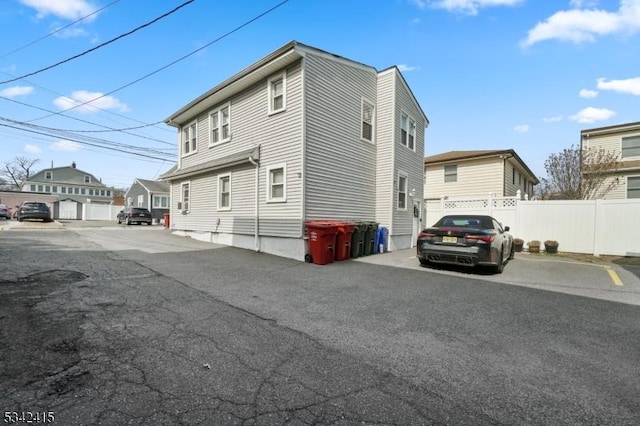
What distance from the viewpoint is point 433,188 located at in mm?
22438

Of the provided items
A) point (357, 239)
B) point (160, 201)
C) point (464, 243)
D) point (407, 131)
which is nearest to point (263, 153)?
point (357, 239)

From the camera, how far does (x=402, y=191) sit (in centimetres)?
1503

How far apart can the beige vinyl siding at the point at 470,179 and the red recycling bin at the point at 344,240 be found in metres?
12.1

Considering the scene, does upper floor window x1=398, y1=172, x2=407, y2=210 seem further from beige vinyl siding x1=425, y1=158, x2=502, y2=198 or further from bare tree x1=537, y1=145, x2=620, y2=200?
bare tree x1=537, y1=145, x2=620, y2=200

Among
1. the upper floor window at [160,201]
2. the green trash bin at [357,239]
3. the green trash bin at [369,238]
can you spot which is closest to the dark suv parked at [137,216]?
the upper floor window at [160,201]

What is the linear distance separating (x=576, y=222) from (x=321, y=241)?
10631 mm

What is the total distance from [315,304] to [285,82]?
8434 millimetres

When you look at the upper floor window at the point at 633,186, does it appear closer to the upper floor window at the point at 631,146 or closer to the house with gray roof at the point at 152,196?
the upper floor window at the point at 631,146

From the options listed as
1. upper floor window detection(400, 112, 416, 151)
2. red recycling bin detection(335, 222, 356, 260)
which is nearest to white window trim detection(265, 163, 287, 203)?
red recycling bin detection(335, 222, 356, 260)

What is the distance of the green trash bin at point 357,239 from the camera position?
11.3 m

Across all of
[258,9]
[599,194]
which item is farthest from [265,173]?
[599,194]

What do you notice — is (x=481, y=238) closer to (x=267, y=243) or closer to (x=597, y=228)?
(x=267, y=243)

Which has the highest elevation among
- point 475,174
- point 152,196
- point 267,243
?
point 475,174

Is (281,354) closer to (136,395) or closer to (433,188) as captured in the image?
(136,395)
